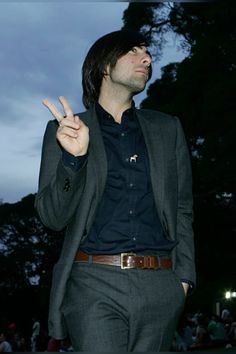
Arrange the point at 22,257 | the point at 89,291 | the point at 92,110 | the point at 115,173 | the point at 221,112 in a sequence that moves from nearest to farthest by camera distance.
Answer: the point at 89,291 < the point at 115,173 < the point at 92,110 < the point at 221,112 < the point at 22,257

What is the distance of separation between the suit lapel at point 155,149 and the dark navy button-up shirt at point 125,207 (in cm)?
3

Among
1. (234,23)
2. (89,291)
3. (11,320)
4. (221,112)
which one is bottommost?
(11,320)

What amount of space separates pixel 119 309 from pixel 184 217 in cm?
63

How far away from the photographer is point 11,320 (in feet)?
154

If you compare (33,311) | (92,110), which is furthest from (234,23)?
(33,311)

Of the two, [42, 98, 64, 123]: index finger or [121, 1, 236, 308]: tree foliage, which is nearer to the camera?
[42, 98, 64, 123]: index finger

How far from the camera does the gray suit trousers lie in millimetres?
2717

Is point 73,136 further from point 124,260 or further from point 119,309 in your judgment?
point 119,309

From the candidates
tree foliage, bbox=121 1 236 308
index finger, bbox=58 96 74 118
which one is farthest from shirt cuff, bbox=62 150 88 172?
tree foliage, bbox=121 1 236 308

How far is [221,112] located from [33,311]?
3004 centimetres

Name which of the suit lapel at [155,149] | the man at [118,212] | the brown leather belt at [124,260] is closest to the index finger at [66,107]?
the man at [118,212]

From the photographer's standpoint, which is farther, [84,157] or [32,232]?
[32,232]

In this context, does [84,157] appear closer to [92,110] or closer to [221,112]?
[92,110]

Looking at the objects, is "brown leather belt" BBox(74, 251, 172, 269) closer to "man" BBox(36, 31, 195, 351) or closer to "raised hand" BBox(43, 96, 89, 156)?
"man" BBox(36, 31, 195, 351)
